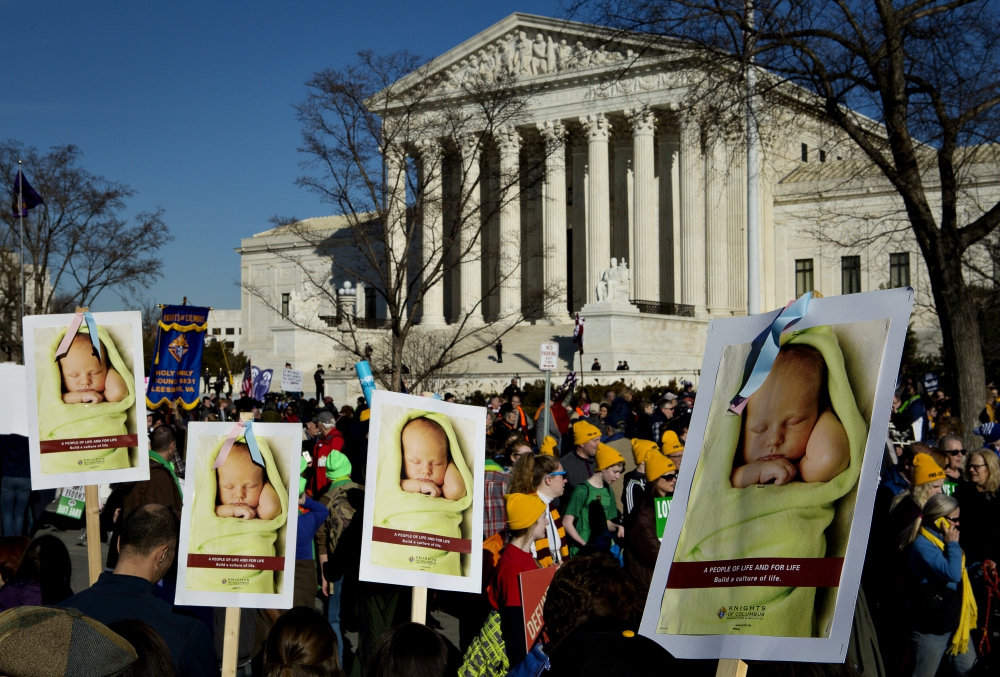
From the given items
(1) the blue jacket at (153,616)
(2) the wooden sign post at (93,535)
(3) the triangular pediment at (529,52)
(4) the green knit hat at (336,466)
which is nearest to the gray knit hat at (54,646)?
(1) the blue jacket at (153,616)

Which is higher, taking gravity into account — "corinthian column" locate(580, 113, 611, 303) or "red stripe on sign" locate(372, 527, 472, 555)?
"corinthian column" locate(580, 113, 611, 303)

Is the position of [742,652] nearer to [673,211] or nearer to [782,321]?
[782,321]

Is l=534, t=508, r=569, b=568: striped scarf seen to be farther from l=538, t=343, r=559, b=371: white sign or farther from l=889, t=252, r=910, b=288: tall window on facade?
l=889, t=252, r=910, b=288: tall window on facade

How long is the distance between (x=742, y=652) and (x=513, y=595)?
96.5 inches

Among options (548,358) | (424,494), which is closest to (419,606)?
(424,494)

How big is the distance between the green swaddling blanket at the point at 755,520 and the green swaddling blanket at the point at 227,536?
310 cm

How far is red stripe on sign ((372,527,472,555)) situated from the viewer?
5.23 meters

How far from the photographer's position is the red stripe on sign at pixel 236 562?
525cm

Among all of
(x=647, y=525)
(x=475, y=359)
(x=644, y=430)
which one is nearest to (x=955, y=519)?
(x=647, y=525)

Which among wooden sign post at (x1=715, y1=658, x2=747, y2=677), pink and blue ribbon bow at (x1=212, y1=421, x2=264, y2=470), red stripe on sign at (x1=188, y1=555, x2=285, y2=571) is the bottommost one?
red stripe on sign at (x1=188, y1=555, x2=285, y2=571)

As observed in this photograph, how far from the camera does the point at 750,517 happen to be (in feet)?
8.79

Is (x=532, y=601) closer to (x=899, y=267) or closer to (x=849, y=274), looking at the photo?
(x=899, y=267)

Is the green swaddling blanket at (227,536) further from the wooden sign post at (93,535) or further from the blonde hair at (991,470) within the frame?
the blonde hair at (991,470)

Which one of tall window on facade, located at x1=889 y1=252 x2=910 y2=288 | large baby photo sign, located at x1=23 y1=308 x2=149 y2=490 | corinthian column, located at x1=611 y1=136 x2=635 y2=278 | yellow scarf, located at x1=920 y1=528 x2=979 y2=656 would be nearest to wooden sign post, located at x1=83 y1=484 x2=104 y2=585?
large baby photo sign, located at x1=23 y1=308 x2=149 y2=490
